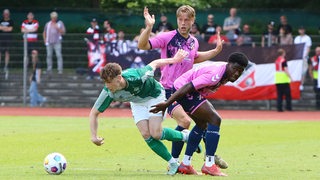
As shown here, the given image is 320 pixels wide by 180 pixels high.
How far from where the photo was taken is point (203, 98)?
12.4 metres

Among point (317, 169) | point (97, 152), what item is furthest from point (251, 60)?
point (317, 169)

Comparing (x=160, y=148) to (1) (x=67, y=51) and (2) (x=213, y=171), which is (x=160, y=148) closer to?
(2) (x=213, y=171)

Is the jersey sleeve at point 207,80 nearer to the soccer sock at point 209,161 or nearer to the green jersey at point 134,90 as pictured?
the green jersey at point 134,90

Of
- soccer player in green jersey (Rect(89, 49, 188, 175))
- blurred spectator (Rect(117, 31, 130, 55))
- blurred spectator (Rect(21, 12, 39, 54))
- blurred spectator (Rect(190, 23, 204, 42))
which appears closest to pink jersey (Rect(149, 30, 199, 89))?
soccer player in green jersey (Rect(89, 49, 188, 175))

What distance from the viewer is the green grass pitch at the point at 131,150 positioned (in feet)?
41.3

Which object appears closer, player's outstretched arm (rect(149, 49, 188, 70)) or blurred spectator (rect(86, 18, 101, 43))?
player's outstretched arm (rect(149, 49, 188, 70))

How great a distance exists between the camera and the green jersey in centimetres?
1210

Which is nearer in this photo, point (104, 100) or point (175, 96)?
point (175, 96)

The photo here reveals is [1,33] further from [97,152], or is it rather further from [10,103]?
[97,152]

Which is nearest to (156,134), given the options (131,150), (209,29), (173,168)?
(173,168)

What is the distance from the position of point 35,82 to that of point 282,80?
8.52m

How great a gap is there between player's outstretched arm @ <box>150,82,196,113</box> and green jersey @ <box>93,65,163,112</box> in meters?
0.45

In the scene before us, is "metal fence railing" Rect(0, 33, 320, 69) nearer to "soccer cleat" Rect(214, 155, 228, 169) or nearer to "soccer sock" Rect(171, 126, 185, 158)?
"soccer sock" Rect(171, 126, 185, 158)

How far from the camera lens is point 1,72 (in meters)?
33.0
